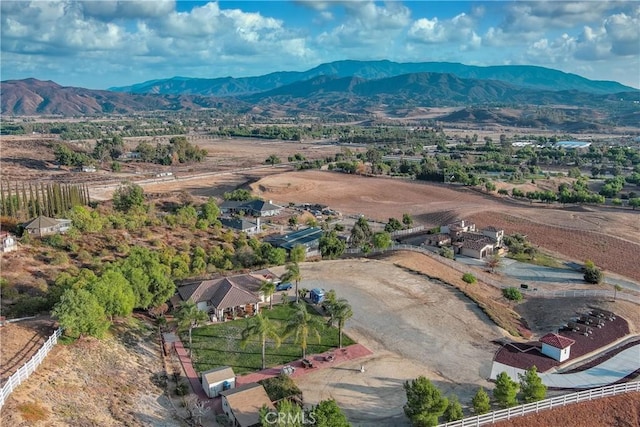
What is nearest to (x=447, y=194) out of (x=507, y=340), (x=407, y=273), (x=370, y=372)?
(x=407, y=273)

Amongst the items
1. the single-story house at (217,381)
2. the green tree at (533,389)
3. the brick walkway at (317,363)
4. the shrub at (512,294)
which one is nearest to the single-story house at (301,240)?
the shrub at (512,294)

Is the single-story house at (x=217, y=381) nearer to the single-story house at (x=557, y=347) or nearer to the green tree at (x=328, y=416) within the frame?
the green tree at (x=328, y=416)

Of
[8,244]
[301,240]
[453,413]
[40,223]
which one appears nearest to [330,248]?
[301,240]

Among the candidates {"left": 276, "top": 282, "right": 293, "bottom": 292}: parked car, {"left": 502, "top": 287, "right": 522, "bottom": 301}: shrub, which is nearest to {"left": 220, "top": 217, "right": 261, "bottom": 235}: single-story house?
{"left": 276, "top": 282, "right": 293, "bottom": 292}: parked car

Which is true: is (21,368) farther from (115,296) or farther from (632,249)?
(632,249)

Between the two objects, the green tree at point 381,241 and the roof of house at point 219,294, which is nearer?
the roof of house at point 219,294

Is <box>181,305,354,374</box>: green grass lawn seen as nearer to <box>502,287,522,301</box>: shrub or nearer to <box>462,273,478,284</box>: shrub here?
<box>462,273,478,284</box>: shrub
